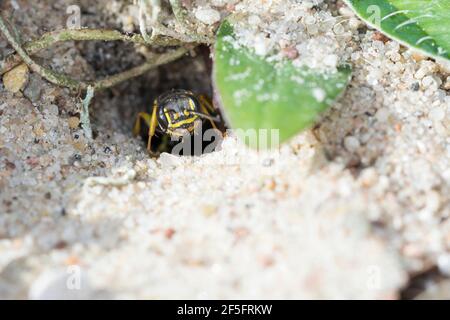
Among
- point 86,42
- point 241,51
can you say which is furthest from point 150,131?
point 241,51

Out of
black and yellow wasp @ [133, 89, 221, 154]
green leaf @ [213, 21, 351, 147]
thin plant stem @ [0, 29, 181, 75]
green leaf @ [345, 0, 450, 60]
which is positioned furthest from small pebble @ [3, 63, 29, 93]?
green leaf @ [345, 0, 450, 60]

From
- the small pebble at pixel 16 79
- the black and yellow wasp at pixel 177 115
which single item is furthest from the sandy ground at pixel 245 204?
the black and yellow wasp at pixel 177 115

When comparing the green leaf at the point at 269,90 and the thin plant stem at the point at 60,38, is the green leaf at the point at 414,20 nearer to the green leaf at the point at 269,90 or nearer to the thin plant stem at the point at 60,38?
the green leaf at the point at 269,90

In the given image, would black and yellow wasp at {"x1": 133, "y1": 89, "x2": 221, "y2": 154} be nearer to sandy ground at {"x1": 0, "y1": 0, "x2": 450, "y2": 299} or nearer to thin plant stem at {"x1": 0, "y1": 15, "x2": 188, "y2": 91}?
thin plant stem at {"x1": 0, "y1": 15, "x2": 188, "y2": 91}

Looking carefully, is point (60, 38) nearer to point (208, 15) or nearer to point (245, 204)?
point (208, 15)

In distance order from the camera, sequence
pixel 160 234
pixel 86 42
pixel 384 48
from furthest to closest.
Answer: pixel 86 42
pixel 384 48
pixel 160 234
